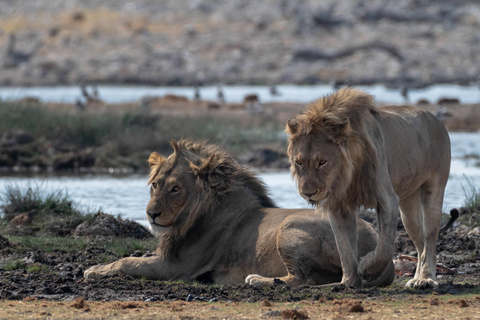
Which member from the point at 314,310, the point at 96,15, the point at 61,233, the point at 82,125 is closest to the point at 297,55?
→ the point at 96,15

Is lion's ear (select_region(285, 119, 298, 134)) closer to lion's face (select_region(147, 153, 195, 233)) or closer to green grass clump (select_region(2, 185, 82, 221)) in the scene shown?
lion's face (select_region(147, 153, 195, 233))

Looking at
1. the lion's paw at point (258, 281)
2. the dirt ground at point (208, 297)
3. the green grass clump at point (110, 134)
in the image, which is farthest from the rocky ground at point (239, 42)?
the lion's paw at point (258, 281)

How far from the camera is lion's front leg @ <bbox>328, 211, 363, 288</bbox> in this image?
7809 mm

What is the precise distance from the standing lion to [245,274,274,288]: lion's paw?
66 centimetres

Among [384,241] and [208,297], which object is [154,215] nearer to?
[208,297]

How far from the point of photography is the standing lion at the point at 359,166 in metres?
7.42

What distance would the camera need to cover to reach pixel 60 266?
371 inches

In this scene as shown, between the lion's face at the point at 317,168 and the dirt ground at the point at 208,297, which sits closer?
the dirt ground at the point at 208,297

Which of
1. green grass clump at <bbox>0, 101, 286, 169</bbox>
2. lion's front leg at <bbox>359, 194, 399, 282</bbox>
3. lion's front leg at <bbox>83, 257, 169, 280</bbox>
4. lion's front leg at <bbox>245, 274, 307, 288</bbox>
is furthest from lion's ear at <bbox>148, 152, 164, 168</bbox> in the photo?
green grass clump at <bbox>0, 101, 286, 169</bbox>

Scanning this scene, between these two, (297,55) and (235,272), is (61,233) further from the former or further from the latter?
(297,55)

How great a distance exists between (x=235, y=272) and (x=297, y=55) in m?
58.7

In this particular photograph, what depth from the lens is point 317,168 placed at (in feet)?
24.3

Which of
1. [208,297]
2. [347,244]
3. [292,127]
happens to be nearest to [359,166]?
[292,127]

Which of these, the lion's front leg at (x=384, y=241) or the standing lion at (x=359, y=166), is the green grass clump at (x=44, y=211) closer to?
the standing lion at (x=359, y=166)
